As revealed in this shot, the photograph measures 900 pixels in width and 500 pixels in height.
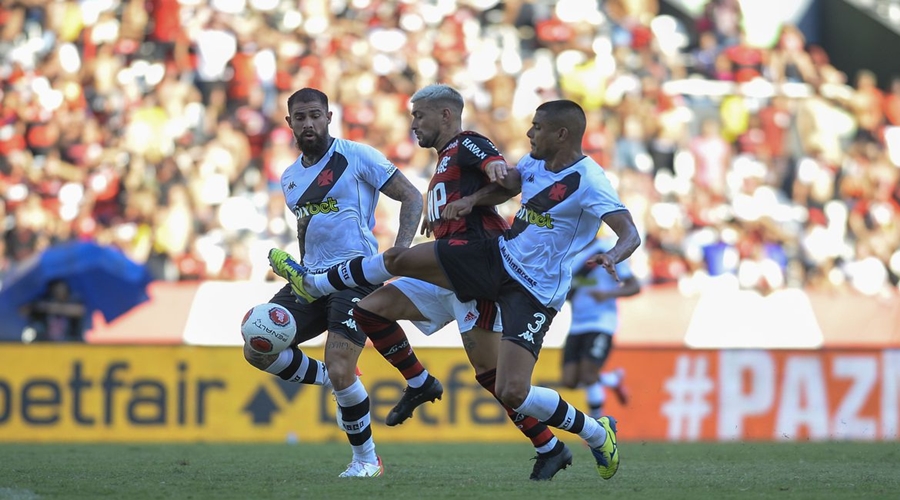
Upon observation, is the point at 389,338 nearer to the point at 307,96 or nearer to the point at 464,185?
the point at 464,185

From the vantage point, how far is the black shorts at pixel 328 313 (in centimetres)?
899

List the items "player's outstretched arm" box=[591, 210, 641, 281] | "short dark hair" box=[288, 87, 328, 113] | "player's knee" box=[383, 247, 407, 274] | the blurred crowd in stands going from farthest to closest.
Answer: the blurred crowd in stands < "short dark hair" box=[288, 87, 328, 113] < "player's knee" box=[383, 247, 407, 274] < "player's outstretched arm" box=[591, 210, 641, 281]

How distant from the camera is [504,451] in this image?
12805mm

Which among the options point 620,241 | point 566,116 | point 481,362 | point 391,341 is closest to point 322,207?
point 391,341

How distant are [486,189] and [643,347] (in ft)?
24.4

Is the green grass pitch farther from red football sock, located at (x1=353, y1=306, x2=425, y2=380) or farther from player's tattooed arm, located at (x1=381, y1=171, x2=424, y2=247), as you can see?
player's tattooed arm, located at (x1=381, y1=171, x2=424, y2=247)

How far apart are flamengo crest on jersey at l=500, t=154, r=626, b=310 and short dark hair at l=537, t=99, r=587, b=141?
0.64ft

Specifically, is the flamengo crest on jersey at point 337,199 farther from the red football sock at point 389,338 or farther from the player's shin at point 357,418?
the player's shin at point 357,418

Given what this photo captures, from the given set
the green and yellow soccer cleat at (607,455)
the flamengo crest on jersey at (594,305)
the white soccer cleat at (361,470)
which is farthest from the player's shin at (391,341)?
the flamengo crest on jersey at (594,305)

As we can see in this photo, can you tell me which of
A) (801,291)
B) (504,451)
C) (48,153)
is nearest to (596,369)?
(504,451)

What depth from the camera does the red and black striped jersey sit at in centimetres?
865

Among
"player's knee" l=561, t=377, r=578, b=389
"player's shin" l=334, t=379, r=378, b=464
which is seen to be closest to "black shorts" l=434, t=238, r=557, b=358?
"player's shin" l=334, t=379, r=378, b=464

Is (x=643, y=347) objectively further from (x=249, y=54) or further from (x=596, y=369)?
(x=249, y=54)

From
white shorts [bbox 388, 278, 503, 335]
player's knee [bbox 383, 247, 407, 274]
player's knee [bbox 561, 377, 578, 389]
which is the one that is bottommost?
player's knee [bbox 561, 377, 578, 389]
